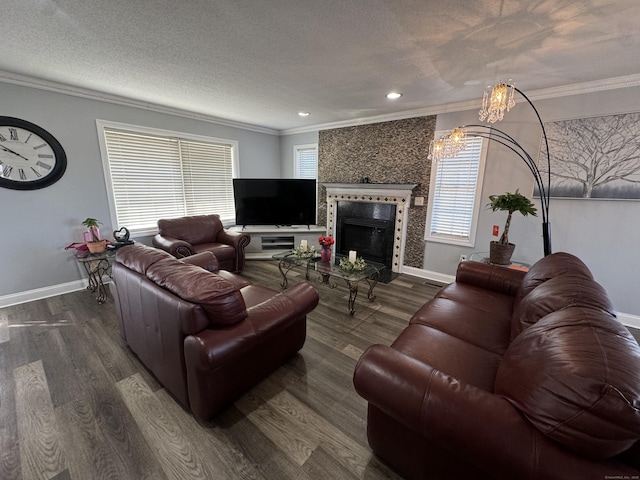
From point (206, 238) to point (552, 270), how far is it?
421cm

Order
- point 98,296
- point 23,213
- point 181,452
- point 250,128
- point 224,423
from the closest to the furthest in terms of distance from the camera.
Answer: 1. point 181,452
2. point 224,423
3. point 23,213
4. point 98,296
5. point 250,128

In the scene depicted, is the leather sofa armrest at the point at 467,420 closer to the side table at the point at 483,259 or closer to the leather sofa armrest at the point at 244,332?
the leather sofa armrest at the point at 244,332

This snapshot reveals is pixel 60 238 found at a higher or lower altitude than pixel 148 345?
higher

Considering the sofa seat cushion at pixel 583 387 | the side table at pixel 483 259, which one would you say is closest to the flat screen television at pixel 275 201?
the side table at pixel 483 259

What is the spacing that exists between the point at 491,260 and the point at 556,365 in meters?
2.44

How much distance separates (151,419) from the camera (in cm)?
158

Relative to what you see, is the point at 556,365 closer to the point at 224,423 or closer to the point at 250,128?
the point at 224,423

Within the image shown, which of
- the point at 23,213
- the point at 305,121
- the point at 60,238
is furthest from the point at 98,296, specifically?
the point at 305,121

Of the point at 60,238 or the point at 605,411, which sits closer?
the point at 605,411

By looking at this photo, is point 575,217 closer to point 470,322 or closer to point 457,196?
point 457,196

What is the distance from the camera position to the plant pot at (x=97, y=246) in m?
3.07

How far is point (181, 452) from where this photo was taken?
139 cm

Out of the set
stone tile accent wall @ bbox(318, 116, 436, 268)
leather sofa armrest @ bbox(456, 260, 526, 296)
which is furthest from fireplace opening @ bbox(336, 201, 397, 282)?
leather sofa armrest @ bbox(456, 260, 526, 296)

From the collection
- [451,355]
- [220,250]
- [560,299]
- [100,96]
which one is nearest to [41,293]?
[220,250]
